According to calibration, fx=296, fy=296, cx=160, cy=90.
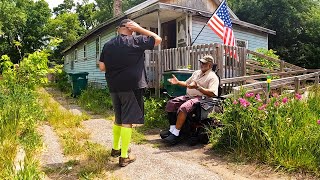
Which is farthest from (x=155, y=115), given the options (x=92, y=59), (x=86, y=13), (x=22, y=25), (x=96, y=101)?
Result: (x=86, y=13)

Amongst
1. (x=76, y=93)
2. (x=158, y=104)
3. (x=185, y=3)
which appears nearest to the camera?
(x=158, y=104)

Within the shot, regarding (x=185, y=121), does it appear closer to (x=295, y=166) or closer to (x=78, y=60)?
(x=295, y=166)

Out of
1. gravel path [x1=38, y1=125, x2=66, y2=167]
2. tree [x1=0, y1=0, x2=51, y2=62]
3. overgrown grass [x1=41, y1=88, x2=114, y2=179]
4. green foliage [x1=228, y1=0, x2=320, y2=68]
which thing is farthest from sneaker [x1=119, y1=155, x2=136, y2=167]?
tree [x1=0, y1=0, x2=51, y2=62]

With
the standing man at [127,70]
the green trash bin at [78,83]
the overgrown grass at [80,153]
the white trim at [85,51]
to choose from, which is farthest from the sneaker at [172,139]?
the white trim at [85,51]

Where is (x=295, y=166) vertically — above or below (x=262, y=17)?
below

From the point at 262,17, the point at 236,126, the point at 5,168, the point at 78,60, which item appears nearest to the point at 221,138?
the point at 236,126

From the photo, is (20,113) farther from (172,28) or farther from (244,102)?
(172,28)

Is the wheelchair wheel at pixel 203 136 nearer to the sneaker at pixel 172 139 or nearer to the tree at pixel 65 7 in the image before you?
the sneaker at pixel 172 139

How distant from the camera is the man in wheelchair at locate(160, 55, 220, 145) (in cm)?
502

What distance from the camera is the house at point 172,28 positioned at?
1141cm

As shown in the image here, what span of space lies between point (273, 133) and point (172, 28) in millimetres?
10831

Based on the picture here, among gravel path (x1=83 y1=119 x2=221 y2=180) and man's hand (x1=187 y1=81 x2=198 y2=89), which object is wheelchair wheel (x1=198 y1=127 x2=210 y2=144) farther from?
man's hand (x1=187 y1=81 x2=198 y2=89)

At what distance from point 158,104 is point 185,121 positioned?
1.99m

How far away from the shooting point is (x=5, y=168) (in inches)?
126
